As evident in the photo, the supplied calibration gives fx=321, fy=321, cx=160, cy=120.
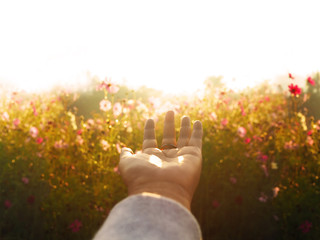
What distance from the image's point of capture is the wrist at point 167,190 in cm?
112

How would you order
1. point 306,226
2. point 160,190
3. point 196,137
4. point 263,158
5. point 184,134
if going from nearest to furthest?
point 160,190, point 196,137, point 184,134, point 306,226, point 263,158

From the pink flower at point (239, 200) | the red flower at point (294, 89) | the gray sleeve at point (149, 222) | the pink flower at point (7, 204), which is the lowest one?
the pink flower at point (7, 204)

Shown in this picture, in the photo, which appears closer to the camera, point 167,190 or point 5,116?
point 167,190

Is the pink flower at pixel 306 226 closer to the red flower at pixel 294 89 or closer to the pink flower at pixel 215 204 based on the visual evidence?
the pink flower at pixel 215 204

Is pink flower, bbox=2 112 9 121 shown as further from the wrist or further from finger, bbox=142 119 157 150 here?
the wrist

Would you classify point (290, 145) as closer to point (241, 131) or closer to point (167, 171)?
point (241, 131)

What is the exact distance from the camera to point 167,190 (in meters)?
1.14

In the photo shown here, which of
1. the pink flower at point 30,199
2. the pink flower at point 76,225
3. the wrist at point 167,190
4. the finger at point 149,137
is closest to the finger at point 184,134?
the finger at point 149,137

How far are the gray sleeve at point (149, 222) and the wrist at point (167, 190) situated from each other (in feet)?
0.56

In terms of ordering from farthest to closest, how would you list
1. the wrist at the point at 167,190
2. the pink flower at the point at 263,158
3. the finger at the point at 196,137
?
the pink flower at the point at 263,158, the finger at the point at 196,137, the wrist at the point at 167,190

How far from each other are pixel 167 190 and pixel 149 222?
0.29 m

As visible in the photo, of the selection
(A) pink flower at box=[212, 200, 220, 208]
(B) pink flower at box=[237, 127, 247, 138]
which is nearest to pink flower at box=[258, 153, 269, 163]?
(B) pink flower at box=[237, 127, 247, 138]

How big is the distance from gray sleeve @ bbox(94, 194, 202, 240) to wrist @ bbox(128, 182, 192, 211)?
6.7 inches

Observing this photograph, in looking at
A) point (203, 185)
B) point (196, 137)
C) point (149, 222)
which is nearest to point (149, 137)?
point (196, 137)
